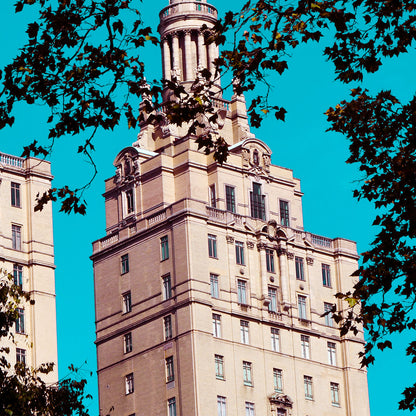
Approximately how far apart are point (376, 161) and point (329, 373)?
95.7 metres

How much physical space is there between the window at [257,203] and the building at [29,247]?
2437 centimetres

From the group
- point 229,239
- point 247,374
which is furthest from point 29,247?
point 247,374

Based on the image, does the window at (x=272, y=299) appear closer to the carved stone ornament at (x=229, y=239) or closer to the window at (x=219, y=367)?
the carved stone ornament at (x=229, y=239)

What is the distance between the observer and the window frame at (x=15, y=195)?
134 m

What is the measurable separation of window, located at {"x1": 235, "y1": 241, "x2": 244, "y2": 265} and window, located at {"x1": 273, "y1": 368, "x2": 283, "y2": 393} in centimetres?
956

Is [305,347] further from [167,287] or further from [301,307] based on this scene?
[167,287]

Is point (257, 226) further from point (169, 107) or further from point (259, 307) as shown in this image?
point (169, 107)

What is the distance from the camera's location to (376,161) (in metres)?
59.4

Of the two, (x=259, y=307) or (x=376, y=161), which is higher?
(x=259, y=307)

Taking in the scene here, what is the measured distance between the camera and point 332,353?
155m

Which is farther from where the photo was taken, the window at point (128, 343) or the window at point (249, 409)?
the window at point (128, 343)

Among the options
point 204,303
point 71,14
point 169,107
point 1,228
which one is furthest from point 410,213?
point 204,303

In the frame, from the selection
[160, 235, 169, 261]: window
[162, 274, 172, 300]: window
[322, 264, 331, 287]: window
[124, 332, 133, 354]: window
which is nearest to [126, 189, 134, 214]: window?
[160, 235, 169, 261]: window

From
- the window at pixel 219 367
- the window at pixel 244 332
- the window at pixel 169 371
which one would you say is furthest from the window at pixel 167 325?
the window at pixel 244 332
